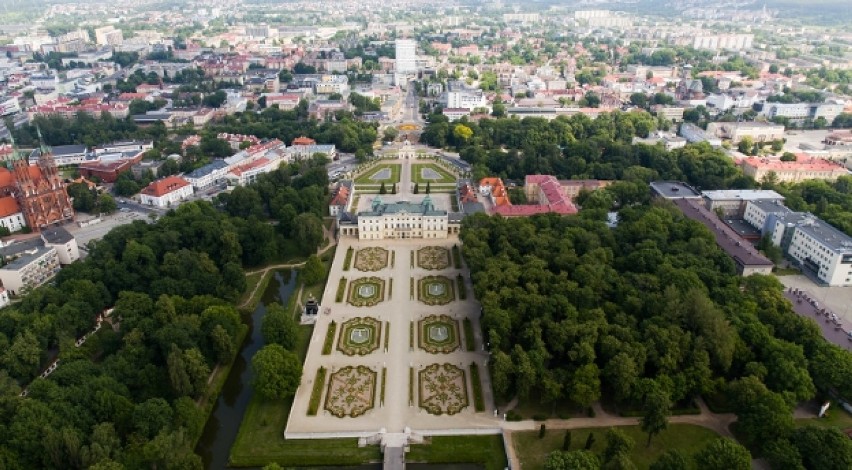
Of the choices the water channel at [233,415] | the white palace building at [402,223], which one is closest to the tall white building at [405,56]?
the white palace building at [402,223]

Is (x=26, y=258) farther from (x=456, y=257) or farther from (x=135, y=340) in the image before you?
(x=456, y=257)

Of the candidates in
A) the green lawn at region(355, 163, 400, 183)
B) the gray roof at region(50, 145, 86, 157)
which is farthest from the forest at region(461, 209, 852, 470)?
the gray roof at region(50, 145, 86, 157)

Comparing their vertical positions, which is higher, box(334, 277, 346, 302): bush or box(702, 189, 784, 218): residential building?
box(702, 189, 784, 218): residential building

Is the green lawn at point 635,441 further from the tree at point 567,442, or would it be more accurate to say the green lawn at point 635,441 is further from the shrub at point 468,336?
the shrub at point 468,336

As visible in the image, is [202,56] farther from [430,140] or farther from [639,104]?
[639,104]

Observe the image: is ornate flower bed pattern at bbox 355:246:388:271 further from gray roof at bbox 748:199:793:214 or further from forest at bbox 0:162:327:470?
gray roof at bbox 748:199:793:214
